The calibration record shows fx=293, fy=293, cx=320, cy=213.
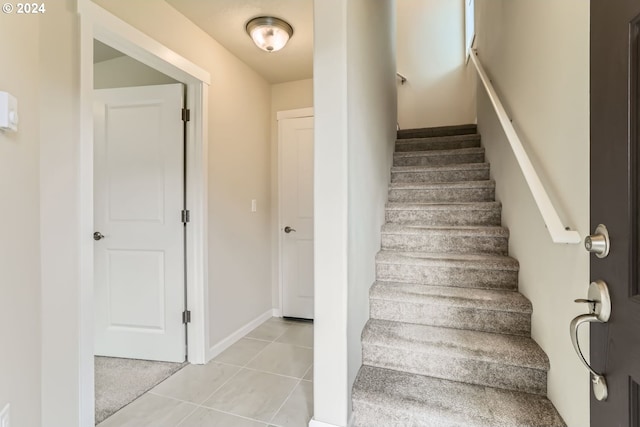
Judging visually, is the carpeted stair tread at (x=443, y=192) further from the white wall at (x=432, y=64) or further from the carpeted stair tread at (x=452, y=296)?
the white wall at (x=432, y=64)

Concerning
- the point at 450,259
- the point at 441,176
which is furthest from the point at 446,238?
the point at 441,176

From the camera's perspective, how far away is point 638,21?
1.81ft

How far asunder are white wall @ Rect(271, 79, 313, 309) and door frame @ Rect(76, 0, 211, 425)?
39.7 inches

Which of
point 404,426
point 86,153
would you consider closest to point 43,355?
point 86,153

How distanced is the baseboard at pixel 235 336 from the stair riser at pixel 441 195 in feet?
5.80

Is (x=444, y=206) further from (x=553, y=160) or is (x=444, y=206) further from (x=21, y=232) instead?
(x=21, y=232)

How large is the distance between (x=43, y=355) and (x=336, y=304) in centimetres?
126

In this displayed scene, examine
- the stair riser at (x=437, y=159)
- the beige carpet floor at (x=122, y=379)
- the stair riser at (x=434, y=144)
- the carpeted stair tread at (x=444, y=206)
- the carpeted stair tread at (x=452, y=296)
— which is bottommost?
the beige carpet floor at (x=122, y=379)

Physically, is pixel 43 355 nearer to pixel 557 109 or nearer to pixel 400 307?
pixel 400 307

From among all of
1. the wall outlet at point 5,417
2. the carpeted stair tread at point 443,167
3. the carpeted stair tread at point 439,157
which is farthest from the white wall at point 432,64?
the wall outlet at point 5,417

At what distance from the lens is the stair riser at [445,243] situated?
1.98 metres

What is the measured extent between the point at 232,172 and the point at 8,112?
1.67 metres

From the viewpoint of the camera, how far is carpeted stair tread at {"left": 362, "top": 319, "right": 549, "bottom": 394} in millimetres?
1370

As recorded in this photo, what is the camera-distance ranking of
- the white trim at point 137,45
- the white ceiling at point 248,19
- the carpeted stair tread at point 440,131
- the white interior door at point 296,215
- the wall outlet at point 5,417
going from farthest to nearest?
the carpeted stair tread at point 440,131, the white interior door at point 296,215, the white ceiling at point 248,19, the white trim at point 137,45, the wall outlet at point 5,417
